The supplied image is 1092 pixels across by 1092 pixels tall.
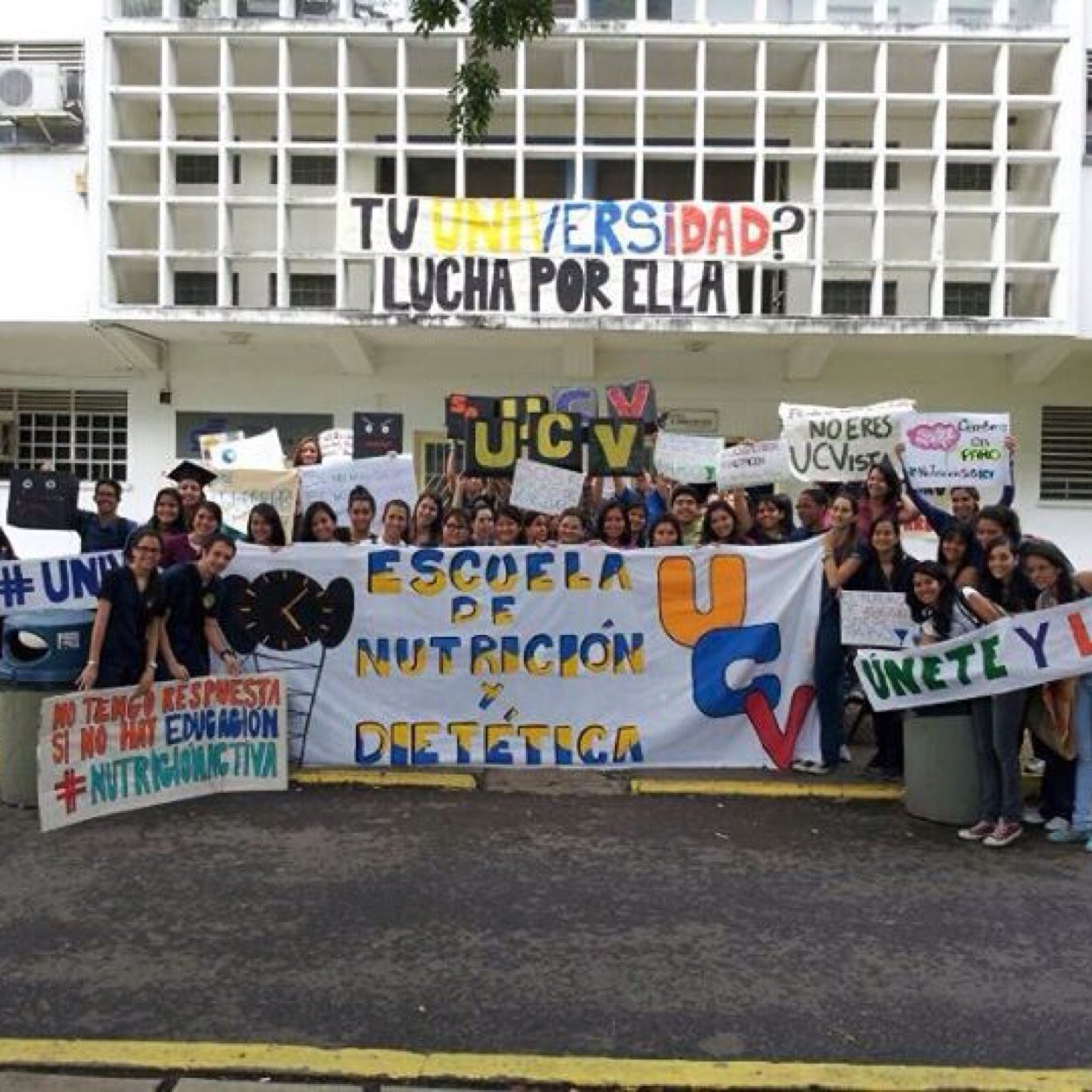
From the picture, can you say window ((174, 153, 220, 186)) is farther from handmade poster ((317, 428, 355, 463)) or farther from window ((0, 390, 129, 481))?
handmade poster ((317, 428, 355, 463))

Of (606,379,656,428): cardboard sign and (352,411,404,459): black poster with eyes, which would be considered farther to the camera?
(352,411,404,459): black poster with eyes

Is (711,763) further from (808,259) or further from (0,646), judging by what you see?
(808,259)

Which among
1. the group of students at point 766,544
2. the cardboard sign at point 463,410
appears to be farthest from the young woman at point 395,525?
the cardboard sign at point 463,410

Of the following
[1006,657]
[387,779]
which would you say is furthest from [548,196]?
[1006,657]

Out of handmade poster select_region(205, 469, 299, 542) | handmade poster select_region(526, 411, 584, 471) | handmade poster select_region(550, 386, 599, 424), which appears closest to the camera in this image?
handmade poster select_region(526, 411, 584, 471)

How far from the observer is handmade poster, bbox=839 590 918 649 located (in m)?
6.61

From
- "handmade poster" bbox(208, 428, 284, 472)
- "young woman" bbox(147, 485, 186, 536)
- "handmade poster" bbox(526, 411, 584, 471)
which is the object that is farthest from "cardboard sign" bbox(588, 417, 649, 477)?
"handmade poster" bbox(208, 428, 284, 472)

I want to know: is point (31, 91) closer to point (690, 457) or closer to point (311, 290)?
point (311, 290)

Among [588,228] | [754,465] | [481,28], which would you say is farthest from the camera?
[588,228]

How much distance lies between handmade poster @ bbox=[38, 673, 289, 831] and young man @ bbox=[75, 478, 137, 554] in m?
2.21

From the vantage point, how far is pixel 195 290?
1495cm


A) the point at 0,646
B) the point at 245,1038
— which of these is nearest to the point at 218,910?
the point at 245,1038

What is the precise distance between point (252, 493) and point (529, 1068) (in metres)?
6.65

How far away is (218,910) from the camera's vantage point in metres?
4.73
